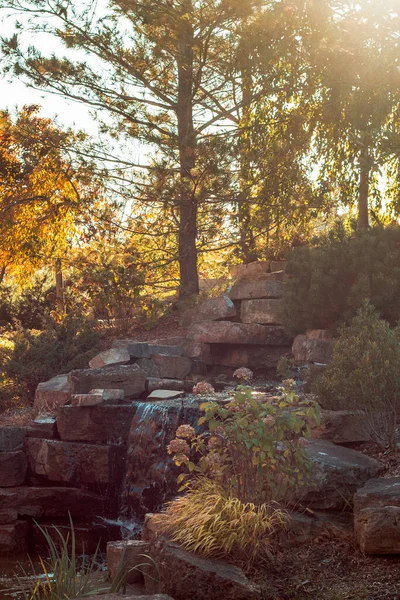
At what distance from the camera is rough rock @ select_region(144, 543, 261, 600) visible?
3.83 metres

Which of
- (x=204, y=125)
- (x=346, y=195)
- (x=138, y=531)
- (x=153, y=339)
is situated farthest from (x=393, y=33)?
(x=138, y=531)

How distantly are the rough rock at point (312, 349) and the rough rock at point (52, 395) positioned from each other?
276 centimetres

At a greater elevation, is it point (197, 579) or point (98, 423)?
point (98, 423)

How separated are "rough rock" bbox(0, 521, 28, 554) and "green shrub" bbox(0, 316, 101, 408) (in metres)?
2.82

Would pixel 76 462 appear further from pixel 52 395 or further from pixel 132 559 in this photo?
pixel 132 559

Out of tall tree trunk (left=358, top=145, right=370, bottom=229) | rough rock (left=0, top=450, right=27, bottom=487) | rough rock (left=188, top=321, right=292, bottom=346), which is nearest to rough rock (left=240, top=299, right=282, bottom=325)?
rough rock (left=188, top=321, right=292, bottom=346)

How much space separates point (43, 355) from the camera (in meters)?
9.65

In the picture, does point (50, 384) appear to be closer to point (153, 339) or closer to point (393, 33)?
point (153, 339)

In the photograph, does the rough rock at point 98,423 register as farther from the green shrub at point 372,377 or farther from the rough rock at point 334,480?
the rough rock at point 334,480

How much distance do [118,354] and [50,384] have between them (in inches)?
37.3

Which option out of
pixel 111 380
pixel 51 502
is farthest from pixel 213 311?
pixel 51 502

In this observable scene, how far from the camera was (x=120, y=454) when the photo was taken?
7262 millimetres

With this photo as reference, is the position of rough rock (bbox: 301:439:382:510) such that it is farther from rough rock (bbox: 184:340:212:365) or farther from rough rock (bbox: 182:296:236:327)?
rough rock (bbox: 182:296:236:327)

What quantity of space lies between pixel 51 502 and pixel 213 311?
4.18 metres
